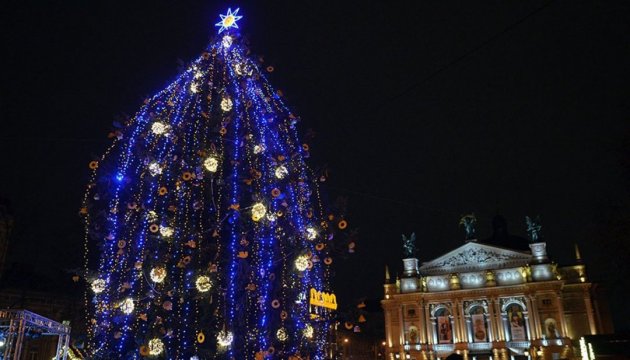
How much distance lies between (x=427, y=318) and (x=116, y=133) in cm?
4308

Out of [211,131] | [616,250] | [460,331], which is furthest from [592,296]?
[211,131]

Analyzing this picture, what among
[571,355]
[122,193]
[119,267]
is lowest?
[571,355]

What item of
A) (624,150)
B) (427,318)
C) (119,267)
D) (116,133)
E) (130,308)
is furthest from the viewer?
(427,318)

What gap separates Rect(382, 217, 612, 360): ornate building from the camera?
4309cm

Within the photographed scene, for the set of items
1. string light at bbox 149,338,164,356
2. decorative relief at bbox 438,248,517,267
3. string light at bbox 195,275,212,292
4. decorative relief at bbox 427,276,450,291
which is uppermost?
Answer: decorative relief at bbox 438,248,517,267

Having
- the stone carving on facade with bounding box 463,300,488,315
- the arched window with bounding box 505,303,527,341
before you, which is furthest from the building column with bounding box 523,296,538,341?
the stone carving on facade with bounding box 463,300,488,315

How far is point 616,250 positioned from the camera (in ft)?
49.8

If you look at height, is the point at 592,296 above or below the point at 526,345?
above

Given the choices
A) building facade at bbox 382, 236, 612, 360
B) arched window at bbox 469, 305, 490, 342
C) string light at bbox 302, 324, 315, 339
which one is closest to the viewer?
string light at bbox 302, 324, 315, 339

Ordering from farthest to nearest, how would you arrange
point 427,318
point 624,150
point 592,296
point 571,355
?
point 427,318 → point 592,296 → point 571,355 → point 624,150

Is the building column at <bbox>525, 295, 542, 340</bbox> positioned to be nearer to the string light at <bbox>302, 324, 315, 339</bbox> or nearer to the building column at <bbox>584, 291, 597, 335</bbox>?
the building column at <bbox>584, 291, 597, 335</bbox>

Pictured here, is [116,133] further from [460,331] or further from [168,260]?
[460,331]

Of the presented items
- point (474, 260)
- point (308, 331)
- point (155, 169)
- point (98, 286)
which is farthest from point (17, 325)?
point (474, 260)

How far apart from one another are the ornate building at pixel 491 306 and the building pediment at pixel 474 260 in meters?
0.09
